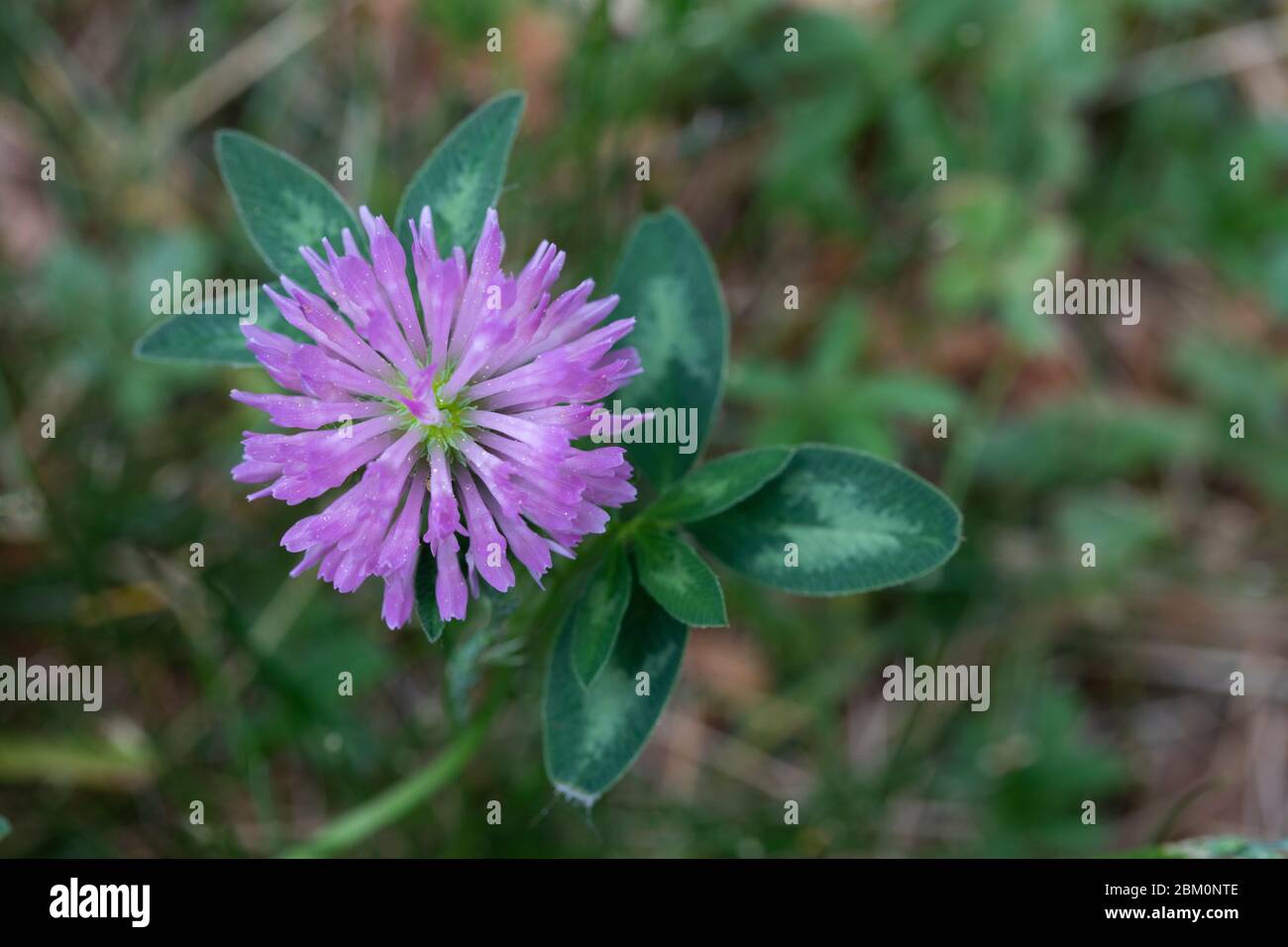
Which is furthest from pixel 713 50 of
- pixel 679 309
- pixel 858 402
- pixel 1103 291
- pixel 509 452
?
pixel 509 452

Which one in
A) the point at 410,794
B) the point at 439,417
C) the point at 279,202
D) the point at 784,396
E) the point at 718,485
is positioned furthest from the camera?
the point at 784,396

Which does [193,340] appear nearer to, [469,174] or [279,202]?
[279,202]

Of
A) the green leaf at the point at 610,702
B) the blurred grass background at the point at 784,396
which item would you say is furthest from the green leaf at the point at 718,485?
the blurred grass background at the point at 784,396

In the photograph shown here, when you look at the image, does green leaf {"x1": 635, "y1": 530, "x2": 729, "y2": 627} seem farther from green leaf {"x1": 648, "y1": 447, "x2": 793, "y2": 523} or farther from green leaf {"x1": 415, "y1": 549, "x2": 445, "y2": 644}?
green leaf {"x1": 415, "y1": 549, "x2": 445, "y2": 644}

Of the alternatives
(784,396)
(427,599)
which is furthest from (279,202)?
(784,396)

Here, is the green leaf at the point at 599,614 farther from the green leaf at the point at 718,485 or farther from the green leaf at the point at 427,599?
the green leaf at the point at 427,599
